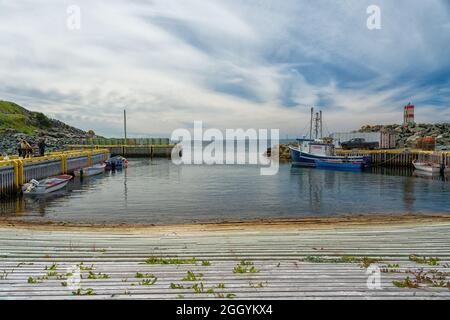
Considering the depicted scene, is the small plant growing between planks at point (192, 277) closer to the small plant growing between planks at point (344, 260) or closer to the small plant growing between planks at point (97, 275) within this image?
the small plant growing between planks at point (97, 275)

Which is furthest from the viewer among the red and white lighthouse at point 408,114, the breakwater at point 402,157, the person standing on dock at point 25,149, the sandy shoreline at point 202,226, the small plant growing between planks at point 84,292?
the red and white lighthouse at point 408,114

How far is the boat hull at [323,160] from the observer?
59125 millimetres

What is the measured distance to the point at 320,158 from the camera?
64438 millimetres

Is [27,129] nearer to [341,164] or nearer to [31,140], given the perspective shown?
[31,140]

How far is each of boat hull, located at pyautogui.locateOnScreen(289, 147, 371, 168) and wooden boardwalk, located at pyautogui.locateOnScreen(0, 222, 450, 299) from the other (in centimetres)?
5187

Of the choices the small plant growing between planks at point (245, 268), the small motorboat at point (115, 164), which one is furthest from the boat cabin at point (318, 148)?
the small plant growing between planks at point (245, 268)

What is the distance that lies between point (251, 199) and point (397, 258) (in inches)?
736

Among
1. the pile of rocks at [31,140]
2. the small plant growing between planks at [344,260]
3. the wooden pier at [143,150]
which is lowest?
the small plant growing between planks at [344,260]

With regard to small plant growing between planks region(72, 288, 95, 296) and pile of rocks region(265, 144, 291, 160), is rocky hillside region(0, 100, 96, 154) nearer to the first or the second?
pile of rocks region(265, 144, 291, 160)

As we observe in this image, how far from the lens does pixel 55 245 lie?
28.7ft

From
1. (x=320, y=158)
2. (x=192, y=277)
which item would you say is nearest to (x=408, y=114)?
(x=320, y=158)

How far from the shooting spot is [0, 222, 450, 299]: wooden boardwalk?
5605mm
